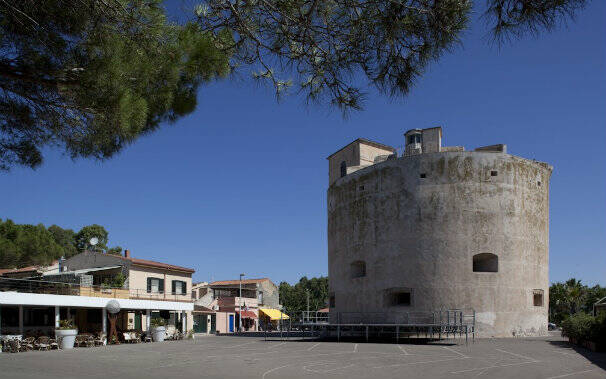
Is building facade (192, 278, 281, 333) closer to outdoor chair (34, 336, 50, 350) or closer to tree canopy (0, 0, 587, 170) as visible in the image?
outdoor chair (34, 336, 50, 350)

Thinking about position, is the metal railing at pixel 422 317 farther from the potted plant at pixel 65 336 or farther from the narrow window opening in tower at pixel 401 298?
the potted plant at pixel 65 336

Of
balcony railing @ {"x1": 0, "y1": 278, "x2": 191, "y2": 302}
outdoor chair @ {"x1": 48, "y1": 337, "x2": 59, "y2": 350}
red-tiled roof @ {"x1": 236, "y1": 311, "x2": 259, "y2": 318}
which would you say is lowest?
red-tiled roof @ {"x1": 236, "y1": 311, "x2": 259, "y2": 318}

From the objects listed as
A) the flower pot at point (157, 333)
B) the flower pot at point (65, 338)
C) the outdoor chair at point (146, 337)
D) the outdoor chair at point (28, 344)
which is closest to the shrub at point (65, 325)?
the flower pot at point (65, 338)

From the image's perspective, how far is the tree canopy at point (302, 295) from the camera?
73688mm

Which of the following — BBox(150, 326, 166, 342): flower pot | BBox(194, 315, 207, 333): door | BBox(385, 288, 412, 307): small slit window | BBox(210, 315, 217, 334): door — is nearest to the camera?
BBox(385, 288, 412, 307): small slit window

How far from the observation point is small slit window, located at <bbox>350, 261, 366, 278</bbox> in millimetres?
31830

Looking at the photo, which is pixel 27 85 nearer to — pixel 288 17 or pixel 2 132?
pixel 2 132

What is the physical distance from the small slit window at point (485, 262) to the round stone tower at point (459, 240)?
54 mm

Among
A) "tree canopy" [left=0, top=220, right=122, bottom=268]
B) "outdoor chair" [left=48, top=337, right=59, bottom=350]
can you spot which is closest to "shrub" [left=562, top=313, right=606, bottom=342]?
"outdoor chair" [left=48, top=337, right=59, bottom=350]

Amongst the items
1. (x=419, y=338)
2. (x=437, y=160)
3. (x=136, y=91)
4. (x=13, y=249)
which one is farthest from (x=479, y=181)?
(x=13, y=249)

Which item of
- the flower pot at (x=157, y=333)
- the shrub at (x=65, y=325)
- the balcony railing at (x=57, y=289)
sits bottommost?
the flower pot at (x=157, y=333)

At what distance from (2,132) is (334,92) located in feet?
18.4

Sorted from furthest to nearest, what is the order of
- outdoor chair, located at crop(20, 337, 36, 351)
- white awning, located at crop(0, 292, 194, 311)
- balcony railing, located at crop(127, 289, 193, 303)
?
balcony railing, located at crop(127, 289, 193, 303)
white awning, located at crop(0, 292, 194, 311)
outdoor chair, located at crop(20, 337, 36, 351)

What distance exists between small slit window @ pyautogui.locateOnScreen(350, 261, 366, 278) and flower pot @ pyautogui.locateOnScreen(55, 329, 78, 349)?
631 inches
